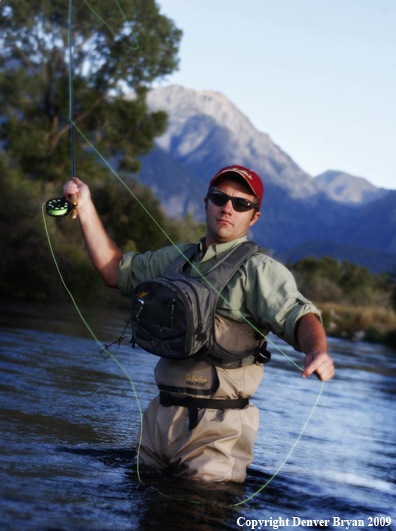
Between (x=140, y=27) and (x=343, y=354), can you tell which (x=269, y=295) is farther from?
(x=140, y=27)

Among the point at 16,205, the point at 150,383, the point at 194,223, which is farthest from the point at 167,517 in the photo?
the point at 194,223

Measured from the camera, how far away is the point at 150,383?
677cm

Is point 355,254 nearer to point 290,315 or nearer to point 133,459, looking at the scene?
point 133,459

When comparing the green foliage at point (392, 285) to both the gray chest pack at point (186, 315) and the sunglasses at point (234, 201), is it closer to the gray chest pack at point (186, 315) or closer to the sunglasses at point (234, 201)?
the sunglasses at point (234, 201)

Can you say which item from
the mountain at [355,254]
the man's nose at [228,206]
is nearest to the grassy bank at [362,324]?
the man's nose at [228,206]

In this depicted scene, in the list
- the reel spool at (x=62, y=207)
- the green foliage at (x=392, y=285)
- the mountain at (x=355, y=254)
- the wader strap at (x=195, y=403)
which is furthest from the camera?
the mountain at (x=355, y=254)

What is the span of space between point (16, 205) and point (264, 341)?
11.7 m

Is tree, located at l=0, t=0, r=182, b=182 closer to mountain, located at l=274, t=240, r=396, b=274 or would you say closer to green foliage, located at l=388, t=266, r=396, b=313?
green foliage, located at l=388, t=266, r=396, b=313

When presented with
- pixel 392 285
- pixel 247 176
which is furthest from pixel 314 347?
pixel 392 285

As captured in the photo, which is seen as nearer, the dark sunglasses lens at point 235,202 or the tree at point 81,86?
the dark sunglasses lens at point 235,202

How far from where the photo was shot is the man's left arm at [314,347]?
2.51m

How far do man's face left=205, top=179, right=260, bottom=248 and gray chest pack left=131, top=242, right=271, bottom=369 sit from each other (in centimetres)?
10

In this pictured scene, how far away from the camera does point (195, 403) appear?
9.96ft

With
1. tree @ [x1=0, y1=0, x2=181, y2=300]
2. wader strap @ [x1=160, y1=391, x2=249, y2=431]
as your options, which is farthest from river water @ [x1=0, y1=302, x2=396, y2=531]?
tree @ [x1=0, y1=0, x2=181, y2=300]
